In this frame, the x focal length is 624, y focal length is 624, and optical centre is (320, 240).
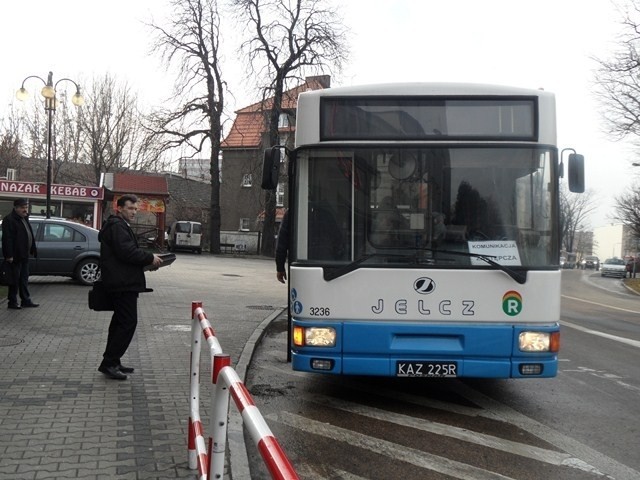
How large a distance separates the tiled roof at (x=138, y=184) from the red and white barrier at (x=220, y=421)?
32350mm

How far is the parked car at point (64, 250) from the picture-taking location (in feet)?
46.8

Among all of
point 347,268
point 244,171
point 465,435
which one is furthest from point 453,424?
point 244,171

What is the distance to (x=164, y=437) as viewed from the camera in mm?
4629

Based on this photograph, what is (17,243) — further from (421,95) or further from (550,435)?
(550,435)

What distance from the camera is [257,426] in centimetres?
204

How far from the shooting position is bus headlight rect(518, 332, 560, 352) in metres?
5.47

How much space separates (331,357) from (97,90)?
40033 mm

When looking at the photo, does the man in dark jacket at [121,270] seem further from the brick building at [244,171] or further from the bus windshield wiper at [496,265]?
the brick building at [244,171]

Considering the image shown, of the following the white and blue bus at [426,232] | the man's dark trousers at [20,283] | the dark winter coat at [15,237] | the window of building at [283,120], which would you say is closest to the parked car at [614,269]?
the window of building at [283,120]

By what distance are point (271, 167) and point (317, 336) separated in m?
1.73

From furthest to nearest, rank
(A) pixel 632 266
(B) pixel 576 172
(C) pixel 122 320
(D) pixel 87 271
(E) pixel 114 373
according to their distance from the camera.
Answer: (A) pixel 632 266
(D) pixel 87 271
(E) pixel 114 373
(C) pixel 122 320
(B) pixel 576 172

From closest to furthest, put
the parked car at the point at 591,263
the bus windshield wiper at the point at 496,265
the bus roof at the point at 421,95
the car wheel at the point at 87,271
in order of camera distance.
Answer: the bus windshield wiper at the point at 496,265, the bus roof at the point at 421,95, the car wheel at the point at 87,271, the parked car at the point at 591,263

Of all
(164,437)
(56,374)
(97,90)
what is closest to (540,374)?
(164,437)

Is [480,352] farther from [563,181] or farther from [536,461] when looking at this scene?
[563,181]
